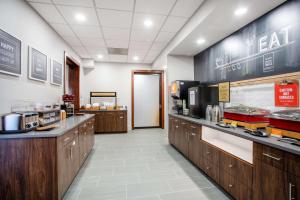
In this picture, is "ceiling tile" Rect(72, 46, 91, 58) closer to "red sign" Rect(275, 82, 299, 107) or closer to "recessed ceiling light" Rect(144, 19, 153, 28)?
"recessed ceiling light" Rect(144, 19, 153, 28)

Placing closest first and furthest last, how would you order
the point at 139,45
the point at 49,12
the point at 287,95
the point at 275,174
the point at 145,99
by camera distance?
the point at 275,174 → the point at 287,95 → the point at 49,12 → the point at 139,45 → the point at 145,99

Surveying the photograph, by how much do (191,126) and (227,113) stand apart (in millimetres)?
790

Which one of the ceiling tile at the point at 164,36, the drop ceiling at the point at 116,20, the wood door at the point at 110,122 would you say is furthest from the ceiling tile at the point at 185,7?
the wood door at the point at 110,122

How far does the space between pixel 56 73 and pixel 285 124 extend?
13.7ft

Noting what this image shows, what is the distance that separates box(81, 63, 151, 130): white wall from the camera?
21.6 ft

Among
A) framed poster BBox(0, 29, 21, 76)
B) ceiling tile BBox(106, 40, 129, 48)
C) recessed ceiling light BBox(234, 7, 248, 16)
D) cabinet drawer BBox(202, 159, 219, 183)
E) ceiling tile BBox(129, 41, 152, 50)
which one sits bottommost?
cabinet drawer BBox(202, 159, 219, 183)

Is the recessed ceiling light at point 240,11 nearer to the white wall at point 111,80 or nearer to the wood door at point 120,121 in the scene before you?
the wood door at point 120,121

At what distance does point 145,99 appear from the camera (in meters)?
7.24

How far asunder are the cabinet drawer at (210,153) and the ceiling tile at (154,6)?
243 cm

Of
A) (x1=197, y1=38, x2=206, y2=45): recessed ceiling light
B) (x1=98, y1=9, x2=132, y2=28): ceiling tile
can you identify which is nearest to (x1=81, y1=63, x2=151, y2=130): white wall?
(x1=98, y1=9, x2=132, y2=28): ceiling tile

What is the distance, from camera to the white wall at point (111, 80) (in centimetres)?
659

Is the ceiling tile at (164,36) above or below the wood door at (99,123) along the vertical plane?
above

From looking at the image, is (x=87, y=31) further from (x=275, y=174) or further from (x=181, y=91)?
(x=275, y=174)

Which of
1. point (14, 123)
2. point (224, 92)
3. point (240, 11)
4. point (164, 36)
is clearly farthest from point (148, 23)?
point (14, 123)
